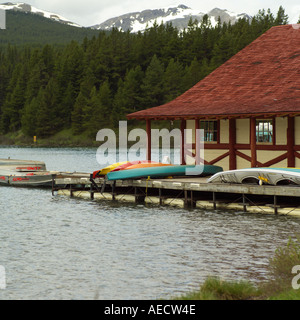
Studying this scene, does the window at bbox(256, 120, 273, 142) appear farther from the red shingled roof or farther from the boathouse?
the red shingled roof

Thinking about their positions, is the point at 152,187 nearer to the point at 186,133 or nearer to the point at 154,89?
the point at 186,133

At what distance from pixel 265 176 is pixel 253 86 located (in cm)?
768

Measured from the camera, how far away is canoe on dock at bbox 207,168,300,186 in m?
26.2

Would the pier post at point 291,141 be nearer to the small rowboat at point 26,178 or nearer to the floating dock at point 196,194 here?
the floating dock at point 196,194

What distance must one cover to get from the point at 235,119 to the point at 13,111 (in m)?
139

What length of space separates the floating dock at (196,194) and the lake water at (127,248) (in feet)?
2.15

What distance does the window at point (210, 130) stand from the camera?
33344 millimetres

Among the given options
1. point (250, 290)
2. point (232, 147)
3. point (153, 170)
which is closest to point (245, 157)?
point (232, 147)

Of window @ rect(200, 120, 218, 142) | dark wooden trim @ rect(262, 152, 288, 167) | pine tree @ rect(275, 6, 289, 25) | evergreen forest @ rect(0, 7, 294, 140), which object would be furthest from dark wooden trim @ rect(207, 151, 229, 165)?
pine tree @ rect(275, 6, 289, 25)

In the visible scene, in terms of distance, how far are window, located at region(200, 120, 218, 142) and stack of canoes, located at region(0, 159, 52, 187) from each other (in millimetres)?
14232

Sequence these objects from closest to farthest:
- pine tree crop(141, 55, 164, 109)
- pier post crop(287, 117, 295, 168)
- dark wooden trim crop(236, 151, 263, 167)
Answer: pier post crop(287, 117, 295, 168), dark wooden trim crop(236, 151, 263, 167), pine tree crop(141, 55, 164, 109)

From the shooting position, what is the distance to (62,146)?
456 ft

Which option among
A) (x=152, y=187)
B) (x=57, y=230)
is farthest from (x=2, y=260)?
(x=152, y=187)

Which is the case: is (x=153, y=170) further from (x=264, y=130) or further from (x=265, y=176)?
(x=265, y=176)
